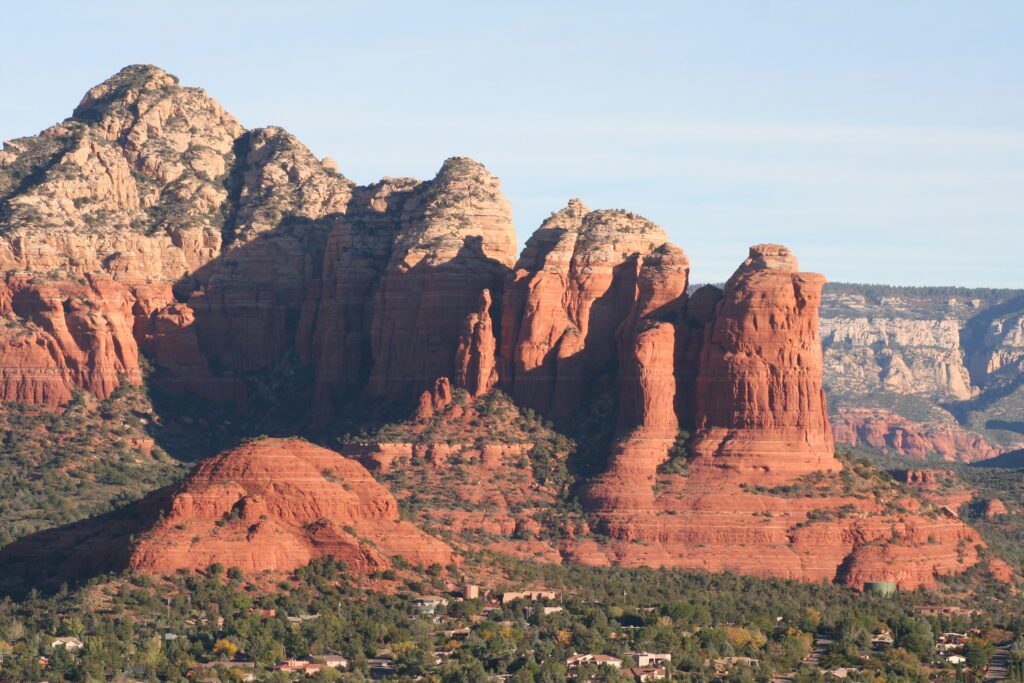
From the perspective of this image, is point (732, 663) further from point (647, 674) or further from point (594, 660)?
point (594, 660)

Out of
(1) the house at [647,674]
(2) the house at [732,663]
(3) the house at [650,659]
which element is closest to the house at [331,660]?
(1) the house at [647,674]

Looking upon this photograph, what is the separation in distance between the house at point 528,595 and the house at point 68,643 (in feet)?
93.8

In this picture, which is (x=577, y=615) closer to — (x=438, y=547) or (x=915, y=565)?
(x=438, y=547)

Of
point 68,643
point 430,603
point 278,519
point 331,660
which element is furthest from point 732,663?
point 68,643

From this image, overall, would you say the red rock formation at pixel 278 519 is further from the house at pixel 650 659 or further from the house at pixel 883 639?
the house at pixel 883 639

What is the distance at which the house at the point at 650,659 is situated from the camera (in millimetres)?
161125

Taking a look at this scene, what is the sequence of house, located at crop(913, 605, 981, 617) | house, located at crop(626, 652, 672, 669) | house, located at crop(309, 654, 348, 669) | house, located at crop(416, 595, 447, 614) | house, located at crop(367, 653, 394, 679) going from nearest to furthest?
house, located at crop(309, 654, 348, 669), house, located at crop(367, 653, 394, 679), house, located at crop(626, 652, 672, 669), house, located at crop(416, 595, 447, 614), house, located at crop(913, 605, 981, 617)

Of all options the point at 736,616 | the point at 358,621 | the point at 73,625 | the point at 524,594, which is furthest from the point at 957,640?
the point at 73,625

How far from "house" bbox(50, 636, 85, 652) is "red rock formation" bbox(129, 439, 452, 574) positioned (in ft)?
30.7

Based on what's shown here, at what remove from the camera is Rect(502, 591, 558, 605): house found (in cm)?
17400

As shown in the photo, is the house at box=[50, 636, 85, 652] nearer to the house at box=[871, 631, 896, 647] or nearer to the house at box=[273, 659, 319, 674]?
the house at box=[273, 659, 319, 674]

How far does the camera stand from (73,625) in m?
157

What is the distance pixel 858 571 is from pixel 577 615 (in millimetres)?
32246

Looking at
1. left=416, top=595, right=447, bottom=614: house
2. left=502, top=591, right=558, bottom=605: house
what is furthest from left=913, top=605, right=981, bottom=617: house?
left=416, top=595, right=447, bottom=614: house
